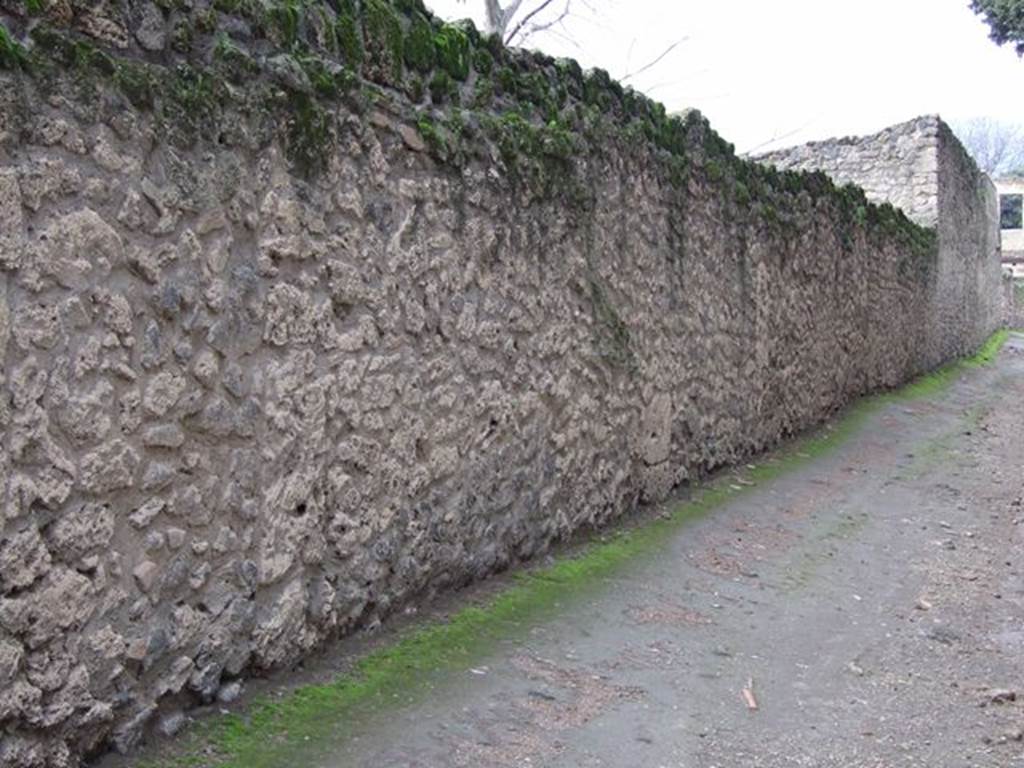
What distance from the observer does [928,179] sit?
1772cm

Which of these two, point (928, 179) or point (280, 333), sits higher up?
point (928, 179)

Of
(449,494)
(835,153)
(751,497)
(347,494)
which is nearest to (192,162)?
(347,494)

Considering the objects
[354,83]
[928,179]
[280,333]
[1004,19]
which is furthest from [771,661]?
[1004,19]

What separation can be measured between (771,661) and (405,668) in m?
1.60

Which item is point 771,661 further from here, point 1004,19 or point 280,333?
point 1004,19

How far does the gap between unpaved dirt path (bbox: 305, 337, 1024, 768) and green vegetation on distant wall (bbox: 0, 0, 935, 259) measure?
77.5 inches

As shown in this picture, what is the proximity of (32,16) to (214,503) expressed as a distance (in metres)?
1.45

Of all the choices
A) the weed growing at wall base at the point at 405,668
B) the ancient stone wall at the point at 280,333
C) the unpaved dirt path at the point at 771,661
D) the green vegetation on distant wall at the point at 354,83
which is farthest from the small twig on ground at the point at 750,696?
the green vegetation on distant wall at the point at 354,83

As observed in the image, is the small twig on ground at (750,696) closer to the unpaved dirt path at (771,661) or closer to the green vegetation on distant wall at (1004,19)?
the unpaved dirt path at (771,661)

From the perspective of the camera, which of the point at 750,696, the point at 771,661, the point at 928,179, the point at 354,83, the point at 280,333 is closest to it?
the point at 280,333

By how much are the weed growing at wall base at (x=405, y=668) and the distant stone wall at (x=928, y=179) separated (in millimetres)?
11745

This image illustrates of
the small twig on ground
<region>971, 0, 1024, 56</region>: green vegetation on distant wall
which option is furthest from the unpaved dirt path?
<region>971, 0, 1024, 56</region>: green vegetation on distant wall

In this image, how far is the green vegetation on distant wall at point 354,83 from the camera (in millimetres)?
3006

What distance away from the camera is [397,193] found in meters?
4.30
